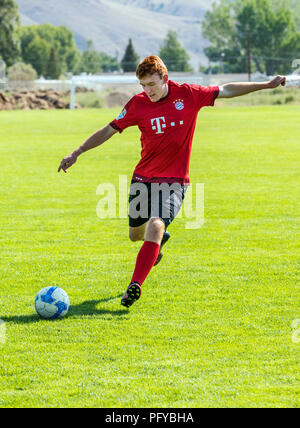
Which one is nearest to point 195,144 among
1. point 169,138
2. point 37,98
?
point 169,138

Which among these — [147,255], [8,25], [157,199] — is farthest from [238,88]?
[8,25]

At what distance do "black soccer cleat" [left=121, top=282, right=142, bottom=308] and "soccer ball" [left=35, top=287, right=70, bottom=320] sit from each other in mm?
543

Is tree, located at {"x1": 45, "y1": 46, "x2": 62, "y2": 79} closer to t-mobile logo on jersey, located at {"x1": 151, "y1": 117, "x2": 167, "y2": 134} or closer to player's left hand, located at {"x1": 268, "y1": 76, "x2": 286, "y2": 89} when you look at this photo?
player's left hand, located at {"x1": 268, "y1": 76, "x2": 286, "y2": 89}

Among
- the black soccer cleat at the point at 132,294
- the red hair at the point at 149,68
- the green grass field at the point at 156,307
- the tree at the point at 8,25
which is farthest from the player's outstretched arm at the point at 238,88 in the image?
the tree at the point at 8,25

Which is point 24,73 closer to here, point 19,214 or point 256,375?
point 19,214

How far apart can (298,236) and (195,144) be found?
1497 centimetres

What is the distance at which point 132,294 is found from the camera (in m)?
6.04

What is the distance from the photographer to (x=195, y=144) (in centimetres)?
2423

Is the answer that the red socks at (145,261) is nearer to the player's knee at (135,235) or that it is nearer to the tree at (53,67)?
the player's knee at (135,235)

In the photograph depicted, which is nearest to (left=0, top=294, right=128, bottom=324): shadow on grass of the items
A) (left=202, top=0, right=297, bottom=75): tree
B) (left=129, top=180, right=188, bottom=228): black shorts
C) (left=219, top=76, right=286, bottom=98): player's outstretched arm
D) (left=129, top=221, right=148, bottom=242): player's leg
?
(left=129, top=180, right=188, bottom=228): black shorts

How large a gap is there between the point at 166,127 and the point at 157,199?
697mm

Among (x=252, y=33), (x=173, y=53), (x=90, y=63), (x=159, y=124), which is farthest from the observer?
(x=90, y=63)

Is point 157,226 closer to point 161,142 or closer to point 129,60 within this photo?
point 161,142
